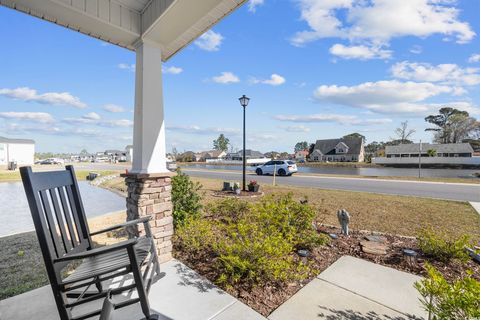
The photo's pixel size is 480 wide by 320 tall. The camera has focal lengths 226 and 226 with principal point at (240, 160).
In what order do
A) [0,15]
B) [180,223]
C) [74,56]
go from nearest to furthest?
[0,15] → [180,223] → [74,56]

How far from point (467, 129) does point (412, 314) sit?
2352 inches

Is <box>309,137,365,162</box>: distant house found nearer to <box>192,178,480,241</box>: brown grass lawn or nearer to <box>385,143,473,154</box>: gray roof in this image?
<box>385,143,473,154</box>: gray roof

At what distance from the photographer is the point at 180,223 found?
149 inches

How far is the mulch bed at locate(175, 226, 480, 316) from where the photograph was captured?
2.30 meters

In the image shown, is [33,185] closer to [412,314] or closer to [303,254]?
[303,254]

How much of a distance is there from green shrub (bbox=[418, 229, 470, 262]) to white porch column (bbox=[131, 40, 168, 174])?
3878mm

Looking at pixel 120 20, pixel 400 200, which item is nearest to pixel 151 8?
pixel 120 20

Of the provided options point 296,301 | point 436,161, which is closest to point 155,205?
point 296,301

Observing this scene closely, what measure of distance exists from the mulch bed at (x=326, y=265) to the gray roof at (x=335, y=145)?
46.7m

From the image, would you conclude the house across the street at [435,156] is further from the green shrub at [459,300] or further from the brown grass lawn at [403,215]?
the green shrub at [459,300]

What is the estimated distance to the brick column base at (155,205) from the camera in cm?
Result: 298

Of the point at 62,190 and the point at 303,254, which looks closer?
the point at 62,190

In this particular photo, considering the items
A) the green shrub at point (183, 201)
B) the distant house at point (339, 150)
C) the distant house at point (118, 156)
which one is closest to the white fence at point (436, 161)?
the distant house at point (339, 150)

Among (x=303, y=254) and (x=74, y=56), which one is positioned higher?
(x=74, y=56)
